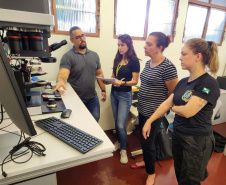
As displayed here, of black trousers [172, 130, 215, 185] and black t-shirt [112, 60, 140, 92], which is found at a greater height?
black t-shirt [112, 60, 140, 92]

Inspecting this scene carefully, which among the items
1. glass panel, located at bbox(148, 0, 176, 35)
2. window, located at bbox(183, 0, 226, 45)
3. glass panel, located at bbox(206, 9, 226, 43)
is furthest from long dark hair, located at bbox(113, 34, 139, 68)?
glass panel, located at bbox(206, 9, 226, 43)

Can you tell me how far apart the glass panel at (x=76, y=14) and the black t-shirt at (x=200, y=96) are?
1526mm

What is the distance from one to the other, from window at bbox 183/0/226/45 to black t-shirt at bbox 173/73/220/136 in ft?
6.53

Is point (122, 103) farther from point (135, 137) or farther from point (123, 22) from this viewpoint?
point (123, 22)

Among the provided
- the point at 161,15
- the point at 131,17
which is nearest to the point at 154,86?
the point at 131,17

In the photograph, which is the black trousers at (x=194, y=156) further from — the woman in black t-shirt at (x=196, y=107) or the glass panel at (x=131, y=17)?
the glass panel at (x=131, y=17)

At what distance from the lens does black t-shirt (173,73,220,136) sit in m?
0.96

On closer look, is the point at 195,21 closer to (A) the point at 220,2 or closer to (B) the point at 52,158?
(A) the point at 220,2

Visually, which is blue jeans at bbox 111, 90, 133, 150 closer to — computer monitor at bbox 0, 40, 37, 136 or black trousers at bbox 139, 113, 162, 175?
black trousers at bbox 139, 113, 162, 175

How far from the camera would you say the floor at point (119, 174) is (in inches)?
63.1

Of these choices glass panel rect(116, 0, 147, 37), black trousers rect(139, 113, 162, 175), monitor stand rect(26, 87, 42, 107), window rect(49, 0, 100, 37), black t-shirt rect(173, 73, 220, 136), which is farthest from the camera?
glass panel rect(116, 0, 147, 37)

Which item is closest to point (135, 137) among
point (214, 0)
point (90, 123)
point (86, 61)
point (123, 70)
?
point (123, 70)

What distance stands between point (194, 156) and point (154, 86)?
0.64 meters

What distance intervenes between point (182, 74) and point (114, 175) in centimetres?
223
